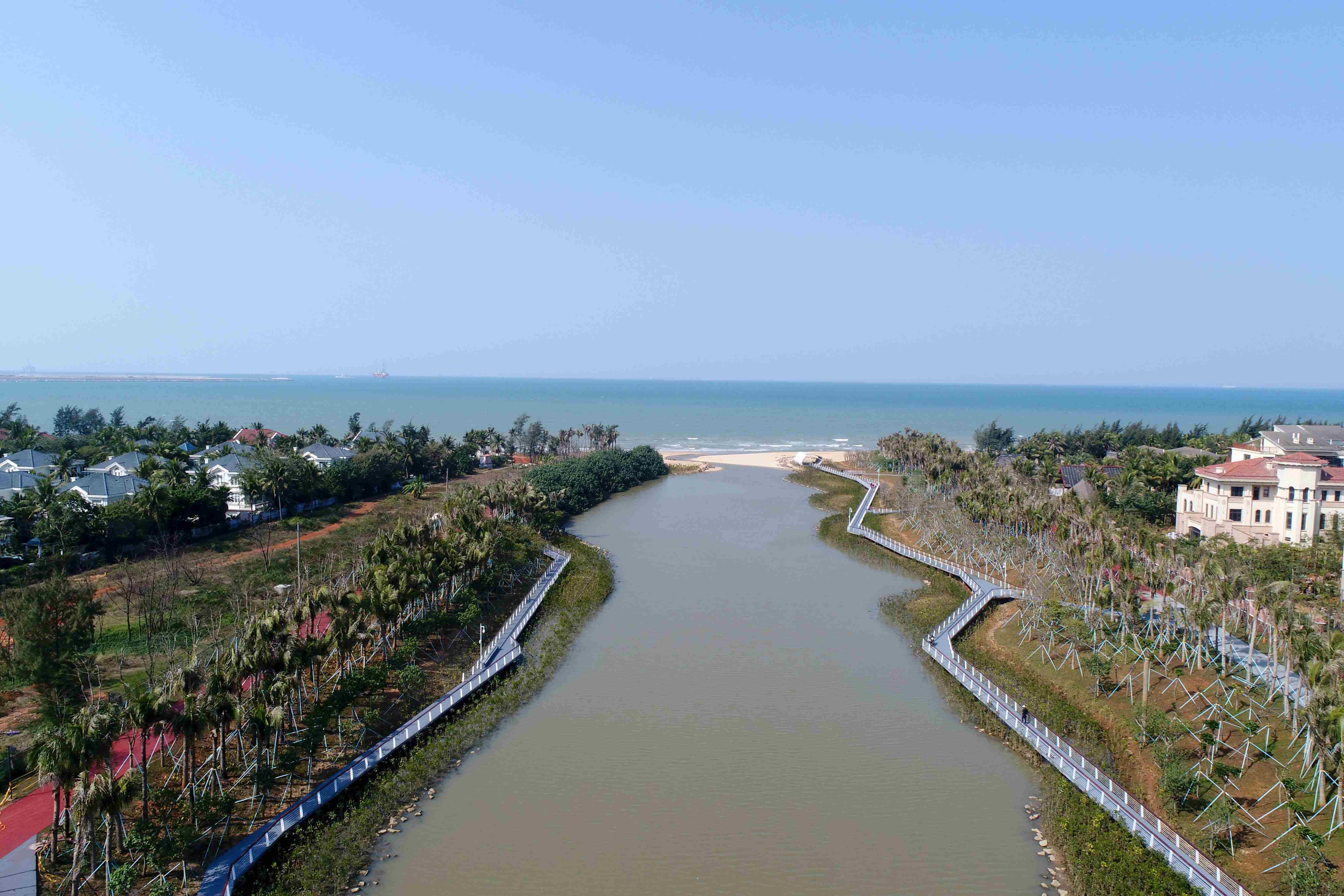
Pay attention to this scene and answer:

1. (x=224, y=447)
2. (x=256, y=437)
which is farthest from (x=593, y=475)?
(x=256, y=437)

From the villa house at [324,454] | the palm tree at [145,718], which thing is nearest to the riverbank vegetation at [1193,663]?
the palm tree at [145,718]

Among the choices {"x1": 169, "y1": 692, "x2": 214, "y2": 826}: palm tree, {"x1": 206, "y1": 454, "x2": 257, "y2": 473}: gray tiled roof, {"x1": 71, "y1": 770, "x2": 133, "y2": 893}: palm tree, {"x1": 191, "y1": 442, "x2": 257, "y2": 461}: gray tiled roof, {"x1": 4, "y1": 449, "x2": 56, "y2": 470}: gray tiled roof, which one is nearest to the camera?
{"x1": 71, "y1": 770, "x2": 133, "y2": 893}: palm tree

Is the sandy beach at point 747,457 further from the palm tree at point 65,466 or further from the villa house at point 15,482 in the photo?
the villa house at point 15,482

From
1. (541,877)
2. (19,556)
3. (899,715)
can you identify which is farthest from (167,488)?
(899,715)

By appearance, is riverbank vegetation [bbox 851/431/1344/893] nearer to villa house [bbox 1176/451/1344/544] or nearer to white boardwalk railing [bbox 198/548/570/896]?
villa house [bbox 1176/451/1344/544]

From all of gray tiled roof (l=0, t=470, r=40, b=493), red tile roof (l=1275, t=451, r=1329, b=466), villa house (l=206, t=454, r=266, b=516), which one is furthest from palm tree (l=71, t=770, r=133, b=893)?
red tile roof (l=1275, t=451, r=1329, b=466)

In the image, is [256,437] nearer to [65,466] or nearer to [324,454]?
[324,454]

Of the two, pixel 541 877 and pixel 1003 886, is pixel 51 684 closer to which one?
pixel 541 877

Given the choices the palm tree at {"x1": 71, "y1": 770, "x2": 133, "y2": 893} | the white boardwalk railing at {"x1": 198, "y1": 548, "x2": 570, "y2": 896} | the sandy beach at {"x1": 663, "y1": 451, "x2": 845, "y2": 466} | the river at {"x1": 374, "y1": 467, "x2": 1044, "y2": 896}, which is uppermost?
the palm tree at {"x1": 71, "y1": 770, "x2": 133, "y2": 893}
